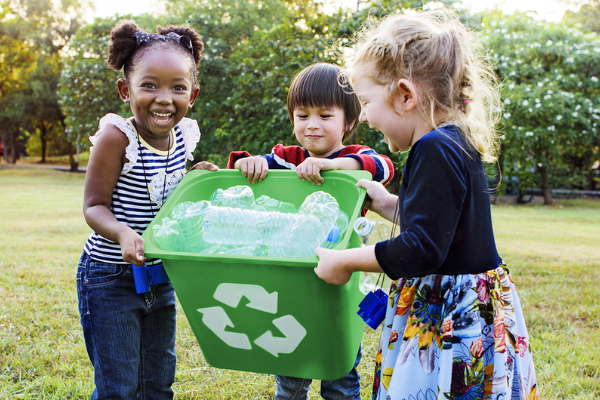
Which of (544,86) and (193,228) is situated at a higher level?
(544,86)

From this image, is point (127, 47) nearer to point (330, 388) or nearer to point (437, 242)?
point (437, 242)

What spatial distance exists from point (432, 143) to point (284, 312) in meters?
0.60

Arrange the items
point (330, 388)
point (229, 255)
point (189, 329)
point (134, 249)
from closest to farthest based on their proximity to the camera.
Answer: point (229, 255)
point (134, 249)
point (330, 388)
point (189, 329)

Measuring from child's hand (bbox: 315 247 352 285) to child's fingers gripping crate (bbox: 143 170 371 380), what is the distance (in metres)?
0.02

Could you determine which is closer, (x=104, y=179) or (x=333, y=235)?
(x=333, y=235)

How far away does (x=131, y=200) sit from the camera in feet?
5.13

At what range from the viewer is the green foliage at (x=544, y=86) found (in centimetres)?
1154

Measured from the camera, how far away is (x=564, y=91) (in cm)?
1211

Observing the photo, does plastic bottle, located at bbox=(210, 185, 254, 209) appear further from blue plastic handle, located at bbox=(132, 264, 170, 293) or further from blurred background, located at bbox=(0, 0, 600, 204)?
→ blurred background, located at bbox=(0, 0, 600, 204)

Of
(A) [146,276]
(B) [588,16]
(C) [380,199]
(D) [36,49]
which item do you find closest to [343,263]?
(C) [380,199]

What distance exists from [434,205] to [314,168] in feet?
1.78

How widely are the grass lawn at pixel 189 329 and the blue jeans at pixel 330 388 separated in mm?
403

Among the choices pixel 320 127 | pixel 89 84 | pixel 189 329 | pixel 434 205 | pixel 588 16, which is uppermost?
pixel 588 16

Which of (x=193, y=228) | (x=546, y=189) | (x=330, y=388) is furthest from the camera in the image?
(x=546, y=189)
